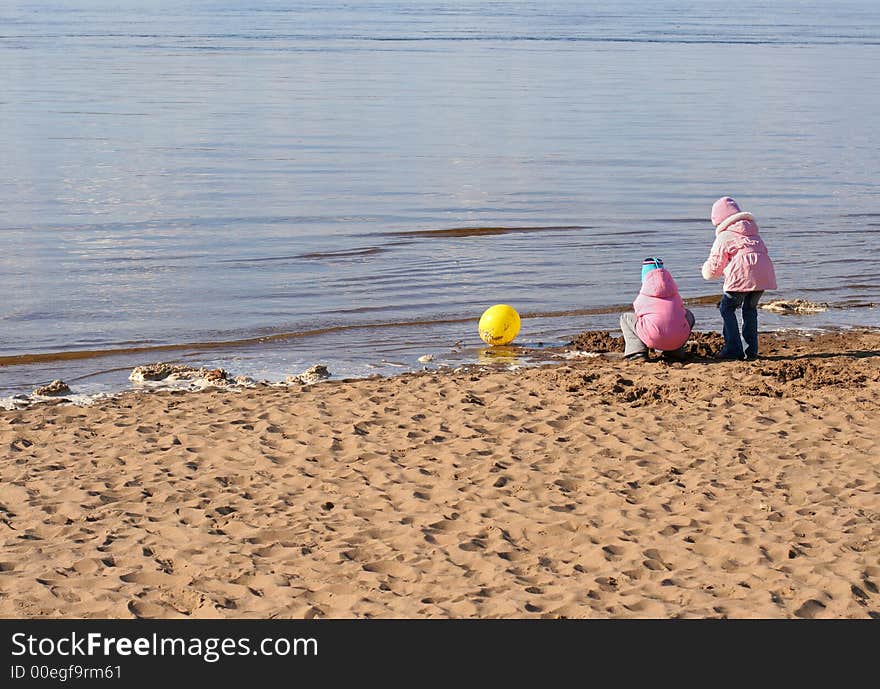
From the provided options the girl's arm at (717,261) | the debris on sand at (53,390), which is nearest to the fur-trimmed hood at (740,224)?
the girl's arm at (717,261)

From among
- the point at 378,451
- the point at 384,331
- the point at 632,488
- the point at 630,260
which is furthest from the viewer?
the point at 630,260

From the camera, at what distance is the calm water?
12906 millimetres

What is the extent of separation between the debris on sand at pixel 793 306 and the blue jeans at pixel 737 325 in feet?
8.34

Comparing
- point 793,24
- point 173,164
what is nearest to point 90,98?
point 173,164

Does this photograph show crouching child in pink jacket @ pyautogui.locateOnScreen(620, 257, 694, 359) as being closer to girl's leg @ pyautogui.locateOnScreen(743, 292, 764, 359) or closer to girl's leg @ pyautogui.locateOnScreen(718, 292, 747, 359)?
girl's leg @ pyautogui.locateOnScreen(718, 292, 747, 359)

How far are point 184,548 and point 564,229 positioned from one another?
41.7 ft

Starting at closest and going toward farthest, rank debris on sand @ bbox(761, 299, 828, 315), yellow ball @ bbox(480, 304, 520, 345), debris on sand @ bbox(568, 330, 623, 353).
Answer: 1. debris on sand @ bbox(568, 330, 623, 353)
2. yellow ball @ bbox(480, 304, 520, 345)
3. debris on sand @ bbox(761, 299, 828, 315)

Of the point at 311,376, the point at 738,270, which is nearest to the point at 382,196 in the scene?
the point at 311,376

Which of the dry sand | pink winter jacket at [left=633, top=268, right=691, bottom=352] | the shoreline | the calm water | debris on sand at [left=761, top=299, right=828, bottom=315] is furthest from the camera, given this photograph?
debris on sand at [left=761, top=299, right=828, bottom=315]

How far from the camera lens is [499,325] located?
11633 mm

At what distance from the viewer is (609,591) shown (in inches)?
227

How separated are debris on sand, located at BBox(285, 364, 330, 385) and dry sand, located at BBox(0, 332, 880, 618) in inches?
24.9

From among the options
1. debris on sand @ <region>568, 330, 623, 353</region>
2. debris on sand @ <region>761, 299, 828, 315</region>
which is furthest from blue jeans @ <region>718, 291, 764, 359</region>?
debris on sand @ <region>761, 299, 828, 315</region>
